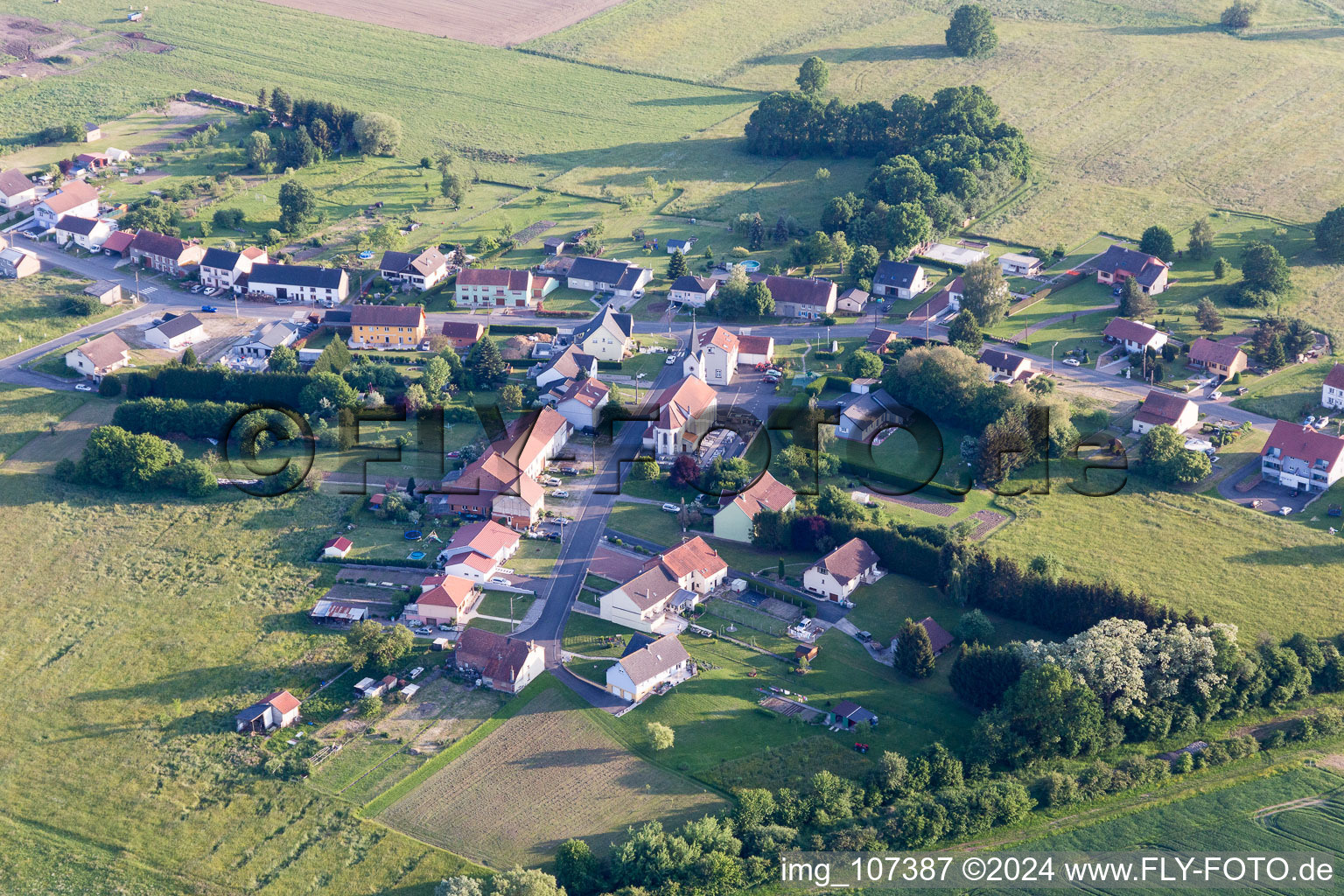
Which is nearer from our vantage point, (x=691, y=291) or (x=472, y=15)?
(x=691, y=291)

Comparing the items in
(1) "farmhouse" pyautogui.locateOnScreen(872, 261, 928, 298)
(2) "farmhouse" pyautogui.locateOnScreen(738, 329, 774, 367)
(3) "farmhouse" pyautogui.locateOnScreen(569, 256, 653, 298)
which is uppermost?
(1) "farmhouse" pyautogui.locateOnScreen(872, 261, 928, 298)

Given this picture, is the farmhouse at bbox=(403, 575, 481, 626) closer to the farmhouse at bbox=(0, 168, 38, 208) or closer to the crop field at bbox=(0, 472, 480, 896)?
the crop field at bbox=(0, 472, 480, 896)

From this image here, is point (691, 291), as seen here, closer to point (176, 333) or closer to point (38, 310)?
point (176, 333)

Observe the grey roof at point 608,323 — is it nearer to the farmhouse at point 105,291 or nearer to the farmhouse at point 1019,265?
the farmhouse at point 1019,265

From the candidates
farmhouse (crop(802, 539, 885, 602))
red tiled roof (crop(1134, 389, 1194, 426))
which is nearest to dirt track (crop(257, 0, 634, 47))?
red tiled roof (crop(1134, 389, 1194, 426))

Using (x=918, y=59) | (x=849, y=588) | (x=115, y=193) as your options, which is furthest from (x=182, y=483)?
(x=918, y=59)

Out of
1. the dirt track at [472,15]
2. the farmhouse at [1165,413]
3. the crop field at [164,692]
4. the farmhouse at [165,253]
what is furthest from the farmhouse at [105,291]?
Result: the farmhouse at [1165,413]

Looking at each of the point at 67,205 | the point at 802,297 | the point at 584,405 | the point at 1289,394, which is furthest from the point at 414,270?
the point at 1289,394
